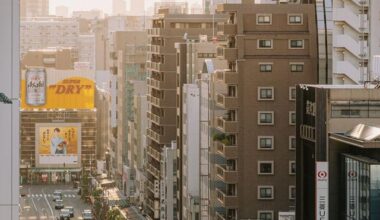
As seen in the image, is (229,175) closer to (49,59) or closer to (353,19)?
(353,19)

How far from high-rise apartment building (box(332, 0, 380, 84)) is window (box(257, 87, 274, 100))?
100 cm

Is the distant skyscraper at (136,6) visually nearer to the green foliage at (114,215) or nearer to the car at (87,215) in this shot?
the car at (87,215)

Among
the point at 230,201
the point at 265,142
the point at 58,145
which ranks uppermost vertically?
the point at 265,142

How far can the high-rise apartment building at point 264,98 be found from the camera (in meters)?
14.8

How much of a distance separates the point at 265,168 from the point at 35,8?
35156 millimetres

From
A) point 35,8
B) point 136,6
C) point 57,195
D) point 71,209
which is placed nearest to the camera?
point 71,209

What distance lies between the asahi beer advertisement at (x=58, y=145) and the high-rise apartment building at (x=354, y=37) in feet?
63.9

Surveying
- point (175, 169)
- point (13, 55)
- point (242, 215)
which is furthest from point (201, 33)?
point (13, 55)

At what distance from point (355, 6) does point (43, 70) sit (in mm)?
24121

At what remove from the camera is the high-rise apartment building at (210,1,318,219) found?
14.8 meters

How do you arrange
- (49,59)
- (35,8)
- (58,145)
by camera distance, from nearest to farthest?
(58,145), (49,59), (35,8)

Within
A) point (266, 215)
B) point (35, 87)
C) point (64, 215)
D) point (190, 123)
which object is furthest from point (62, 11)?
point (266, 215)

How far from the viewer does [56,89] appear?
113 feet

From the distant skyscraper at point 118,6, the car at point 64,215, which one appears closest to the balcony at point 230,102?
the car at point 64,215
